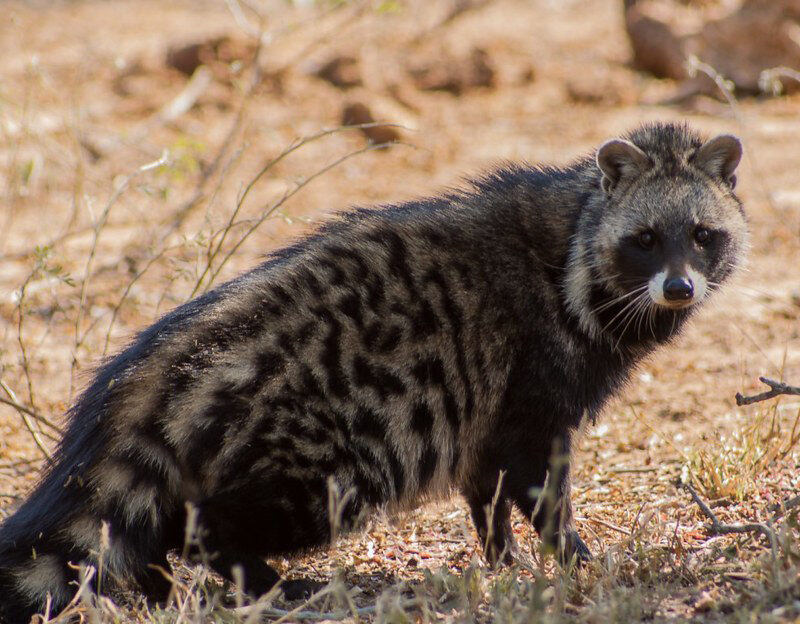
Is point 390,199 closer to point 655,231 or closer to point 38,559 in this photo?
point 655,231

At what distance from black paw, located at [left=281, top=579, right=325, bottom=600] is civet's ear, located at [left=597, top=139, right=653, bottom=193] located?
221 centimetres

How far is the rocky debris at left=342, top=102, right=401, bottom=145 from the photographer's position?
1170cm

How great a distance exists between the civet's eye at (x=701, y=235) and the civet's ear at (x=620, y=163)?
0.37m

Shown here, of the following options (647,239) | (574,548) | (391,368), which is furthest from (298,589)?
(647,239)

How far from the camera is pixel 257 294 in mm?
4758

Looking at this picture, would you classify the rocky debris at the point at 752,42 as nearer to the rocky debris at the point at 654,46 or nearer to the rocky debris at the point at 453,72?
the rocky debris at the point at 654,46

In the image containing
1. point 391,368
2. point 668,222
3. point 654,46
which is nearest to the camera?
point 391,368


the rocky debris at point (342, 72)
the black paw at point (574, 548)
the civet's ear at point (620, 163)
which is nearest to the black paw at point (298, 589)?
the black paw at point (574, 548)

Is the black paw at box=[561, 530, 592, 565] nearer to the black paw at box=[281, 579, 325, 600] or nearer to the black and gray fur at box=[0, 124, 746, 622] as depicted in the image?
the black and gray fur at box=[0, 124, 746, 622]

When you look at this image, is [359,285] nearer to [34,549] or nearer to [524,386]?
[524,386]

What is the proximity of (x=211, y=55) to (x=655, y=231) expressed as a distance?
980cm

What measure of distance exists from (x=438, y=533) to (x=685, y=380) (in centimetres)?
262

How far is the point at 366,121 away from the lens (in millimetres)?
11758

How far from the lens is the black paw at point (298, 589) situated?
15.7 ft
